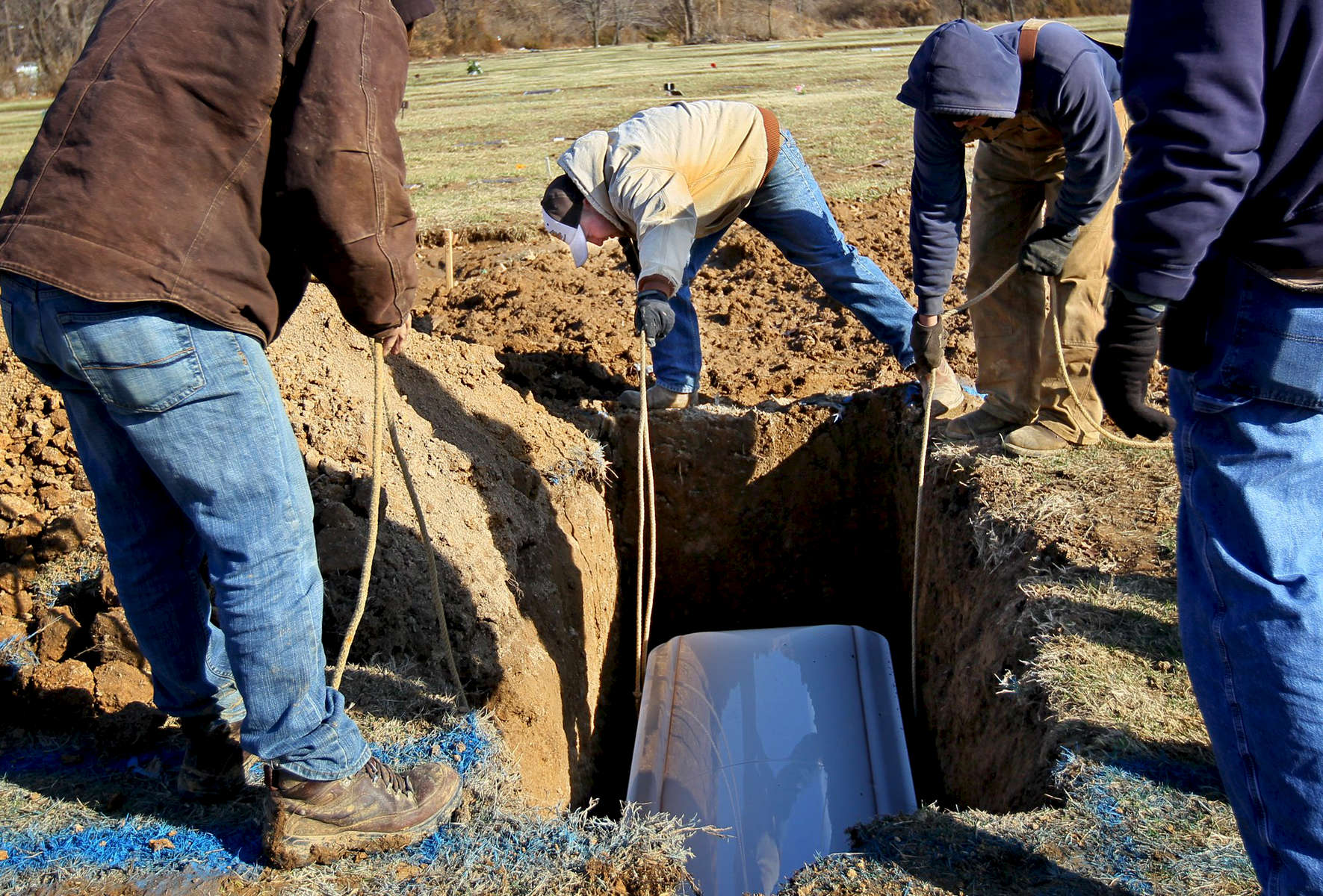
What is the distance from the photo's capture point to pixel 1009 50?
3.42m

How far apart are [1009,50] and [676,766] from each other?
2.91 m

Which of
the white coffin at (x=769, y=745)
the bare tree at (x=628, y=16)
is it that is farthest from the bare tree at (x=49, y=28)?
the white coffin at (x=769, y=745)

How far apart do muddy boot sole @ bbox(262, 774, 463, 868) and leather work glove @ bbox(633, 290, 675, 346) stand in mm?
2043

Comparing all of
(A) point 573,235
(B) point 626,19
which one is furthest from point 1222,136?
(B) point 626,19

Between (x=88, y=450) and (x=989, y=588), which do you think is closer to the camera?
(x=88, y=450)

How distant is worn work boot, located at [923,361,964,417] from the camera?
4617 mm

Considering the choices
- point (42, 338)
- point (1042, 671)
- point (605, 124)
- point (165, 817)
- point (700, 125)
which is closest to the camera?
point (42, 338)

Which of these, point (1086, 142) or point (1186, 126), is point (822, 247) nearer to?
point (1086, 142)

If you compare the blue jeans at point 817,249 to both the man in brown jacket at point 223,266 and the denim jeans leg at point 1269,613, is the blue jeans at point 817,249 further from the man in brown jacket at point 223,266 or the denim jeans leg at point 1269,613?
the denim jeans leg at point 1269,613

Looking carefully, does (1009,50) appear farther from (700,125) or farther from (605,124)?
(605,124)

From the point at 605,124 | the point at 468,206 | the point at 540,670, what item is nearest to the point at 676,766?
the point at 540,670

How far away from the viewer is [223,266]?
2021 mm

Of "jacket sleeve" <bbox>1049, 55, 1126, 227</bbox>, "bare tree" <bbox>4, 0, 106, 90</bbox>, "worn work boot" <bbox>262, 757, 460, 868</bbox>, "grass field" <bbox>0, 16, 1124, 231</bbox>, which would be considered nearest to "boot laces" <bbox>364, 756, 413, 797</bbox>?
"worn work boot" <bbox>262, 757, 460, 868</bbox>

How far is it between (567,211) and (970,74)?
5.32ft
